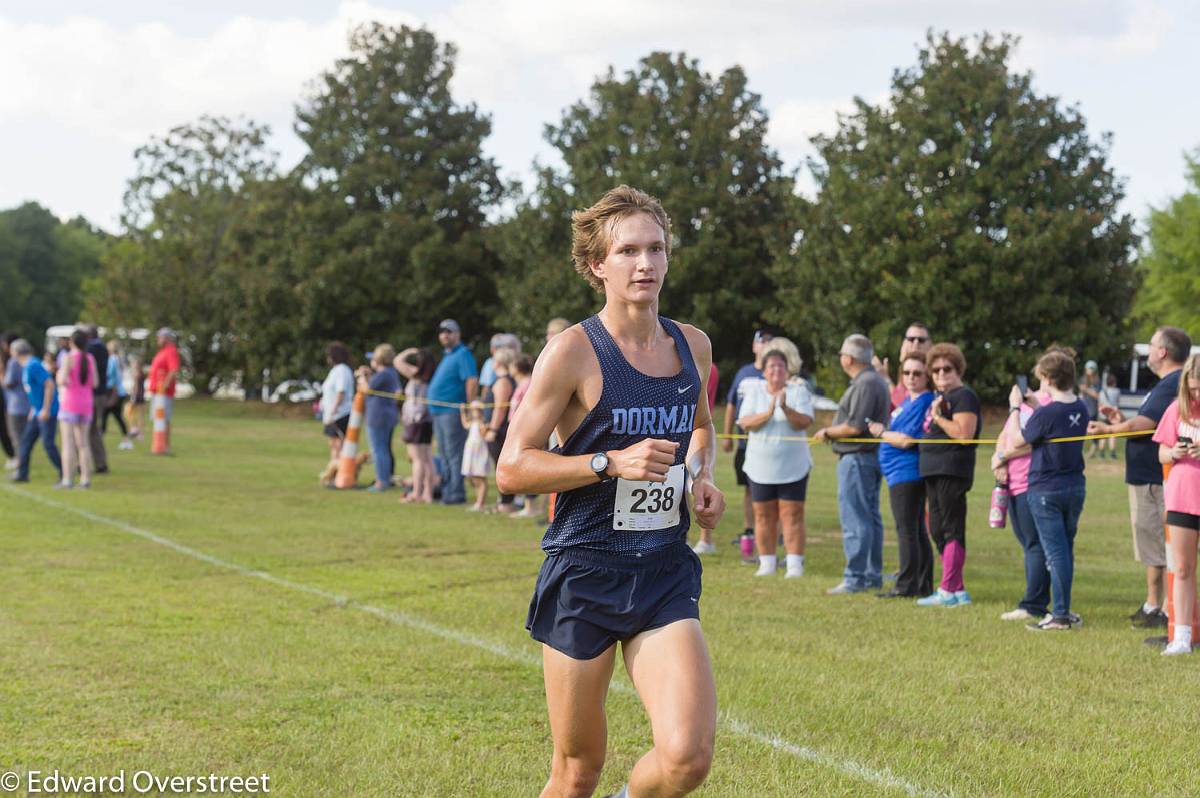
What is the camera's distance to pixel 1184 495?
792cm

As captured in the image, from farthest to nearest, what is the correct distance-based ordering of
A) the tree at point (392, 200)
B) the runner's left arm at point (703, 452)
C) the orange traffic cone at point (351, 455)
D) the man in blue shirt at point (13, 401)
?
the tree at point (392, 200), the man in blue shirt at point (13, 401), the orange traffic cone at point (351, 455), the runner's left arm at point (703, 452)

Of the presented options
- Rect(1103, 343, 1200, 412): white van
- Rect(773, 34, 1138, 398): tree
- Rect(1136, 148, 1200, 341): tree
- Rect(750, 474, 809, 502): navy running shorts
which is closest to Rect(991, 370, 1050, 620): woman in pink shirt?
Rect(750, 474, 809, 502): navy running shorts

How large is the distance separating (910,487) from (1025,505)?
1214 millimetres

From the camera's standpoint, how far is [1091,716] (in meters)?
6.51

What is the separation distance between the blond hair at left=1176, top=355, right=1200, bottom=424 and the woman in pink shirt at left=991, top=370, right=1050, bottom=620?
1226mm

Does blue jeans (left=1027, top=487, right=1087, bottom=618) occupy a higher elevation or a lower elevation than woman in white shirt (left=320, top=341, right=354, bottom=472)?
lower

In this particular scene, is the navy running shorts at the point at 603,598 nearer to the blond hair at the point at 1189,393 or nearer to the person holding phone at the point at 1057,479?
the blond hair at the point at 1189,393

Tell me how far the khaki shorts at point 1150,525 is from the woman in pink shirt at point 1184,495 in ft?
3.79

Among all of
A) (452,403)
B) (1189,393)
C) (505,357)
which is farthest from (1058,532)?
(452,403)

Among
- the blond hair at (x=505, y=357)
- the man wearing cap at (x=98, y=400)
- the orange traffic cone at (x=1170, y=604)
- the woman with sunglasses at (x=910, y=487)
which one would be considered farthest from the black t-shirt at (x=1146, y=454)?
the man wearing cap at (x=98, y=400)

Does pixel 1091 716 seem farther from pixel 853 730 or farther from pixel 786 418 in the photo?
pixel 786 418

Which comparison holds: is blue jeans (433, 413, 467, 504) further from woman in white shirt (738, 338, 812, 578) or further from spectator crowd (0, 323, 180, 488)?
woman in white shirt (738, 338, 812, 578)

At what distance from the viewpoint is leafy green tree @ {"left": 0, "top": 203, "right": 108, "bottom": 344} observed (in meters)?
93.9

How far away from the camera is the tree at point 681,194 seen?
144 ft
